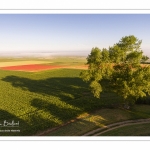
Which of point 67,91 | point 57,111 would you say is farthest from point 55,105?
point 67,91

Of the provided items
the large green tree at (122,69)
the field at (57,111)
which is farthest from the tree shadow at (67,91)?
the large green tree at (122,69)

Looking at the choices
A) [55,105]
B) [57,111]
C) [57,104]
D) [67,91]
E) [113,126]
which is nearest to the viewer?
[113,126]

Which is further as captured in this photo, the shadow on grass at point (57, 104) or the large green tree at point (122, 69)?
the large green tree at point (122, 69)

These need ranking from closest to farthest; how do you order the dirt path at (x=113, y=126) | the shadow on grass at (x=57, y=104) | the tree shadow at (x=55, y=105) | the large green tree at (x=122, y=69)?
the dirt path at (x=113, y=126)
the tree shadow at (x=55, y=105)
the shadow on grass at (x=57, y=104)
the large green tree at (x=122, y=69)

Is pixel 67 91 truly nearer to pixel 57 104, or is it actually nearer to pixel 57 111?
pixel 57 104

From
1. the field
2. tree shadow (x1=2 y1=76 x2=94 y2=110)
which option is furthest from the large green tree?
tree shadow (x1=2 y1=76 x2=94 y2=110)

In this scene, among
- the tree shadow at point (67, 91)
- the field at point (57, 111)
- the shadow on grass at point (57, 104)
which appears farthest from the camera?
the tree shadow at point (67, 91)

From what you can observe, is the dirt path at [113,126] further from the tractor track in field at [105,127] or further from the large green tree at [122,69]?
the large green tree at [122,69]

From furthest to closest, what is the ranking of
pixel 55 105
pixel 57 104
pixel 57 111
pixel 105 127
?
pixel 57 104, pixel 55 105, pixel 57 111, pixel 105 127
